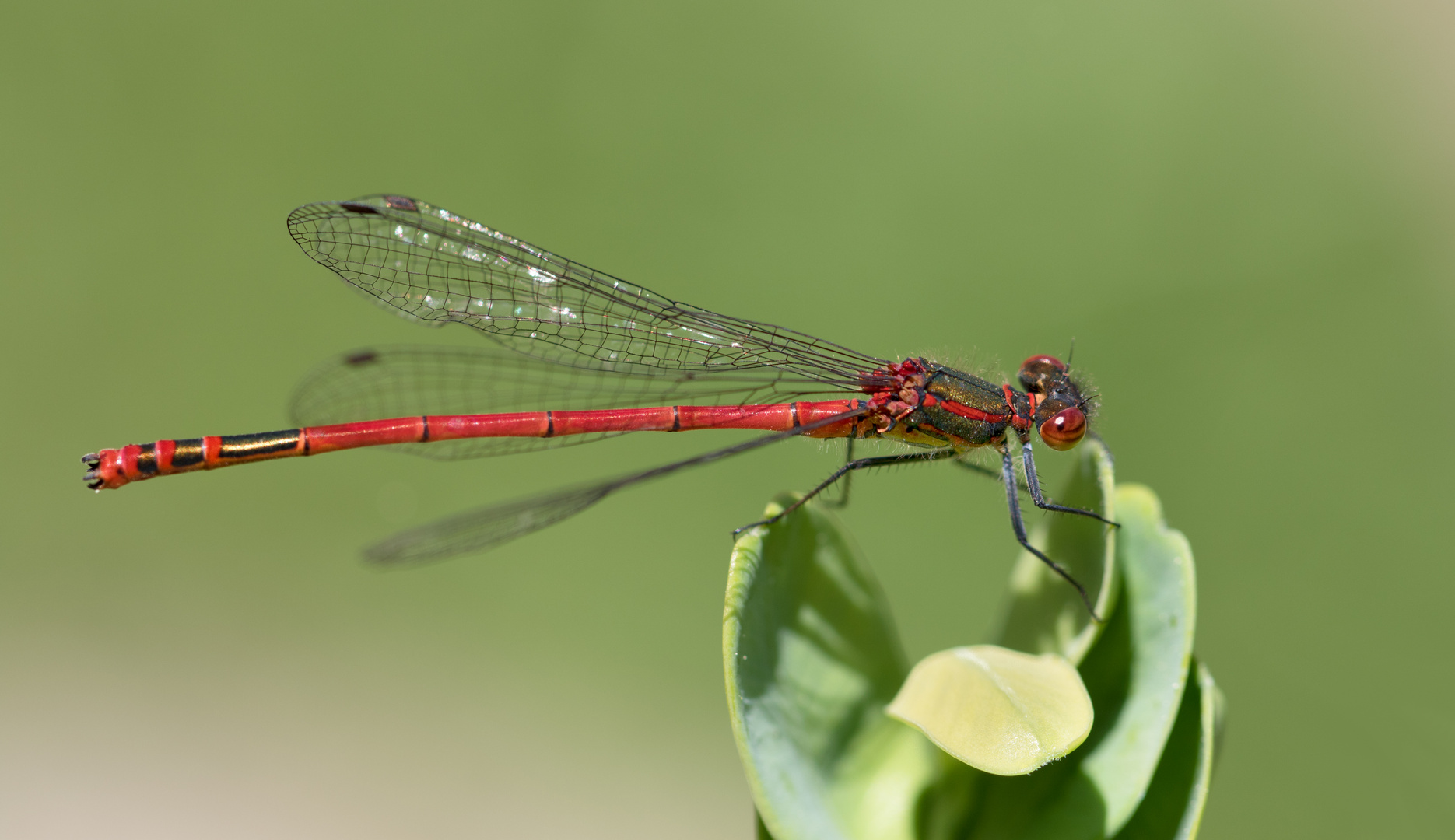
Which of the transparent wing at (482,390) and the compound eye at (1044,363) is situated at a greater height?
the compound eye at (1044,363)

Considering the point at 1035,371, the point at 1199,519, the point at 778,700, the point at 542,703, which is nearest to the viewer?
the point at 778,700

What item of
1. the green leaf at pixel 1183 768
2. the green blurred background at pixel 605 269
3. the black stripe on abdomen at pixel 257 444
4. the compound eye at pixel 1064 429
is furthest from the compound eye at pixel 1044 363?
the black stripe on abdomen at pixel 257 444

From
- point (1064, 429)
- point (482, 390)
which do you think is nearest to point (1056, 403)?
point (1064, 429)

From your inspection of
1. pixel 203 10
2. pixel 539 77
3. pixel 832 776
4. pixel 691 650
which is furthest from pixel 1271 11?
pixel 203 10

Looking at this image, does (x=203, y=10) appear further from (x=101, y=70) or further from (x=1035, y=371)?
(x=1035, y=371)

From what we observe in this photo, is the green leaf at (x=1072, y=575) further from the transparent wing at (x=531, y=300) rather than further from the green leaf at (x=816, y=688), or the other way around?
the transparent wing at (x=531, y=300)

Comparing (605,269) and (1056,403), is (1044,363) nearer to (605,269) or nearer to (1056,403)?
(1056,403)

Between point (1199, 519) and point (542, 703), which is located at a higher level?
point (1199, 519)
